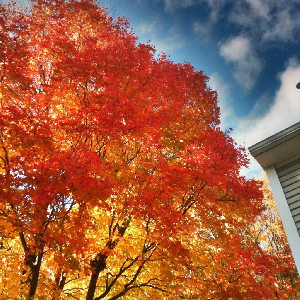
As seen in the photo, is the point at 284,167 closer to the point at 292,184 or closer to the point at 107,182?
the point at 292,184

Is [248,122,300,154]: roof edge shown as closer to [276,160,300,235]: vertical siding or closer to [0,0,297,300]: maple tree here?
[276,160,300,235]: vertical siding

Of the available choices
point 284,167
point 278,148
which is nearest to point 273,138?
point 278,148

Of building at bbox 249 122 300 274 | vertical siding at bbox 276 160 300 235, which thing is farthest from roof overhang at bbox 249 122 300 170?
vertical siding at bbox 276 160 300 235

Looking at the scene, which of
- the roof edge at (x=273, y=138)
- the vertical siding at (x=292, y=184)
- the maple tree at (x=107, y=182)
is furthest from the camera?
the maple tree at (x=107, y=182)

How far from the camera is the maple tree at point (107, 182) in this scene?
706 centimetres

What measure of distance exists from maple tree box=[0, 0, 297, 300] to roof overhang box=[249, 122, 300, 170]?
8.91 ft

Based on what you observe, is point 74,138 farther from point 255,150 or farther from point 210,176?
point 255,150

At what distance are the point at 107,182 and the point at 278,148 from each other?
4.59m

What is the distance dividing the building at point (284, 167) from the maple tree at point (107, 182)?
2.74 m

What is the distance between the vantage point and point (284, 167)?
6.31 m

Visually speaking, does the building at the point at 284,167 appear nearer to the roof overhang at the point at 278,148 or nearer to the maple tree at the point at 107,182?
the roof overhang at the point at 278,148

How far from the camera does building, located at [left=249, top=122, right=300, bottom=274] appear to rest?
18.4 feet

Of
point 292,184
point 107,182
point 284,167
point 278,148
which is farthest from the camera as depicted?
point 107,182

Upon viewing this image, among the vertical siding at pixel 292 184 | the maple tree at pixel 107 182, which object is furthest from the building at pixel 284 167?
the maple tree at pixel 107 182
